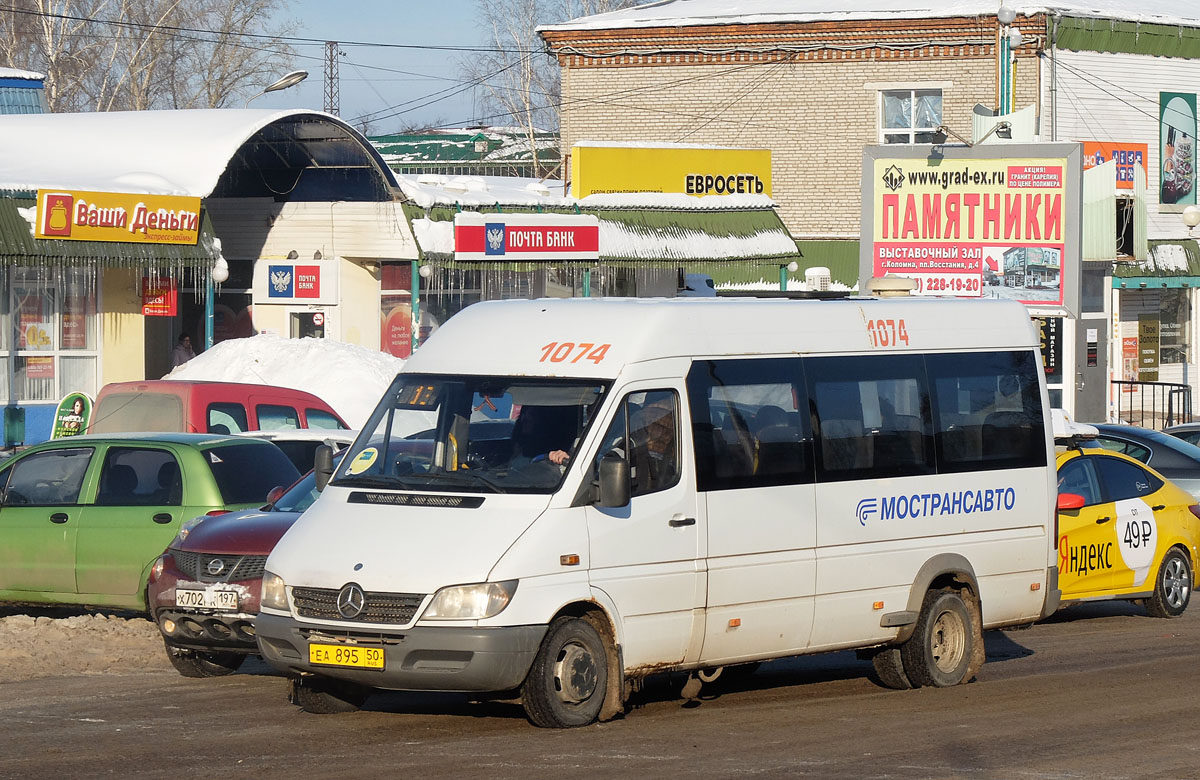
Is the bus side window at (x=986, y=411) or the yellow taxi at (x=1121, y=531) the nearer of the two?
the bus side window at (x=986, y=411)

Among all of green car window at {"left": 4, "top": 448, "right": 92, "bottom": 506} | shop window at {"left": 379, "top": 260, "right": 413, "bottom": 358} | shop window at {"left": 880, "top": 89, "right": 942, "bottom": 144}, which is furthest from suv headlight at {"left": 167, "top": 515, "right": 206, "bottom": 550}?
shop window at {"left": 880, "top": 89, "right": 942, "bottom": 144}

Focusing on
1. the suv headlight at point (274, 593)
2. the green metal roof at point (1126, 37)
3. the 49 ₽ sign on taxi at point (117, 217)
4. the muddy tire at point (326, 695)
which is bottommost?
the muddy tire at point (326, 695)

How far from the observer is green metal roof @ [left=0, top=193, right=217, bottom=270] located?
24625mm

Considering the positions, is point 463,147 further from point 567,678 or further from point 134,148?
point 567,678

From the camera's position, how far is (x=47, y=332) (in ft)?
88.0

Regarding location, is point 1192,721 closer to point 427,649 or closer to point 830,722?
point 830,722

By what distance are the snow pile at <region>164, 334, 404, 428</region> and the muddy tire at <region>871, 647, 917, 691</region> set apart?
13667 mm

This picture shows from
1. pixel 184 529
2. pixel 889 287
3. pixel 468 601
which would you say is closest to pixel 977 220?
pixel 889 287

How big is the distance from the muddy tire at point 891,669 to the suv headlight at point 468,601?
3.57 metres

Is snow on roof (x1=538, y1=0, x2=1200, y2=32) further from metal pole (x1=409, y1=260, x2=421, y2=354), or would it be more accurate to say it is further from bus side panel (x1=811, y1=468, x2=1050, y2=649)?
bus side panel (x1=811, y1=468, x2=1050, y2=649)

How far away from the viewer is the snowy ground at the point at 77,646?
12.0 m

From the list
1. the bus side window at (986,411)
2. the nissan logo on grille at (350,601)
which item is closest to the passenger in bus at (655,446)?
the nissan logo on grille at (350,601)

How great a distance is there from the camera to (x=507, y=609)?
29.8 ft

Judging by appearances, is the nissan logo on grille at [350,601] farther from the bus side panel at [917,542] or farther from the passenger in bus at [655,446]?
the bus side panel at [917,542]
